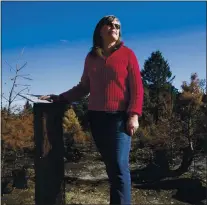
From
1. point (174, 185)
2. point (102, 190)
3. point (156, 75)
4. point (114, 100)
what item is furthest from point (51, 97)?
→ point (156, 75)

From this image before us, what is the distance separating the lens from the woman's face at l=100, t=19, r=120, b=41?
205 cm

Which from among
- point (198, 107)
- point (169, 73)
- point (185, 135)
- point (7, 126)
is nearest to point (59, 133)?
point (7, 126)

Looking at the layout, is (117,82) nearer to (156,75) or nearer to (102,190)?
(102,190)

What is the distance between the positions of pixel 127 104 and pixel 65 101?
43 centimetres

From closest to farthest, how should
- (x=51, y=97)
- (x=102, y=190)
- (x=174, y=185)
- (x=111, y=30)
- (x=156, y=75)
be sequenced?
(x=111, y=30), (x=51, y=97), (x=102, y=190), (x=174, y=185), (x=156, y=75)

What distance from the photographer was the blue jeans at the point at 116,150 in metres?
1.90

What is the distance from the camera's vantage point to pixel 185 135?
8.12m

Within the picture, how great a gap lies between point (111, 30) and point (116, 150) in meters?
0.70

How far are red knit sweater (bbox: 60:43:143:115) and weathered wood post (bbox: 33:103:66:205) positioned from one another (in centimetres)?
27

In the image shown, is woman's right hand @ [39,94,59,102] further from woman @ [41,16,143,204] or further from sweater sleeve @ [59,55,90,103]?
woman @ [41,16,143,204]

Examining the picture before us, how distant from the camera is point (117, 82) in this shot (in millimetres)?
1972

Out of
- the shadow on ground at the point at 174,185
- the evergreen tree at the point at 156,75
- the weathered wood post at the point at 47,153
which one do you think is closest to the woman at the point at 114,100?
the weathered wood post at the point at 47,153

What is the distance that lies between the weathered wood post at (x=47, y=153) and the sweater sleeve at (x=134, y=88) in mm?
473

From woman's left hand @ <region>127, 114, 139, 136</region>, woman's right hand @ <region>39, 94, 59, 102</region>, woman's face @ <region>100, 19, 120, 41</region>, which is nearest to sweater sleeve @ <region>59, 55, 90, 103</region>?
woman's right hand @ <region>39, 94, 59, 102</region>
